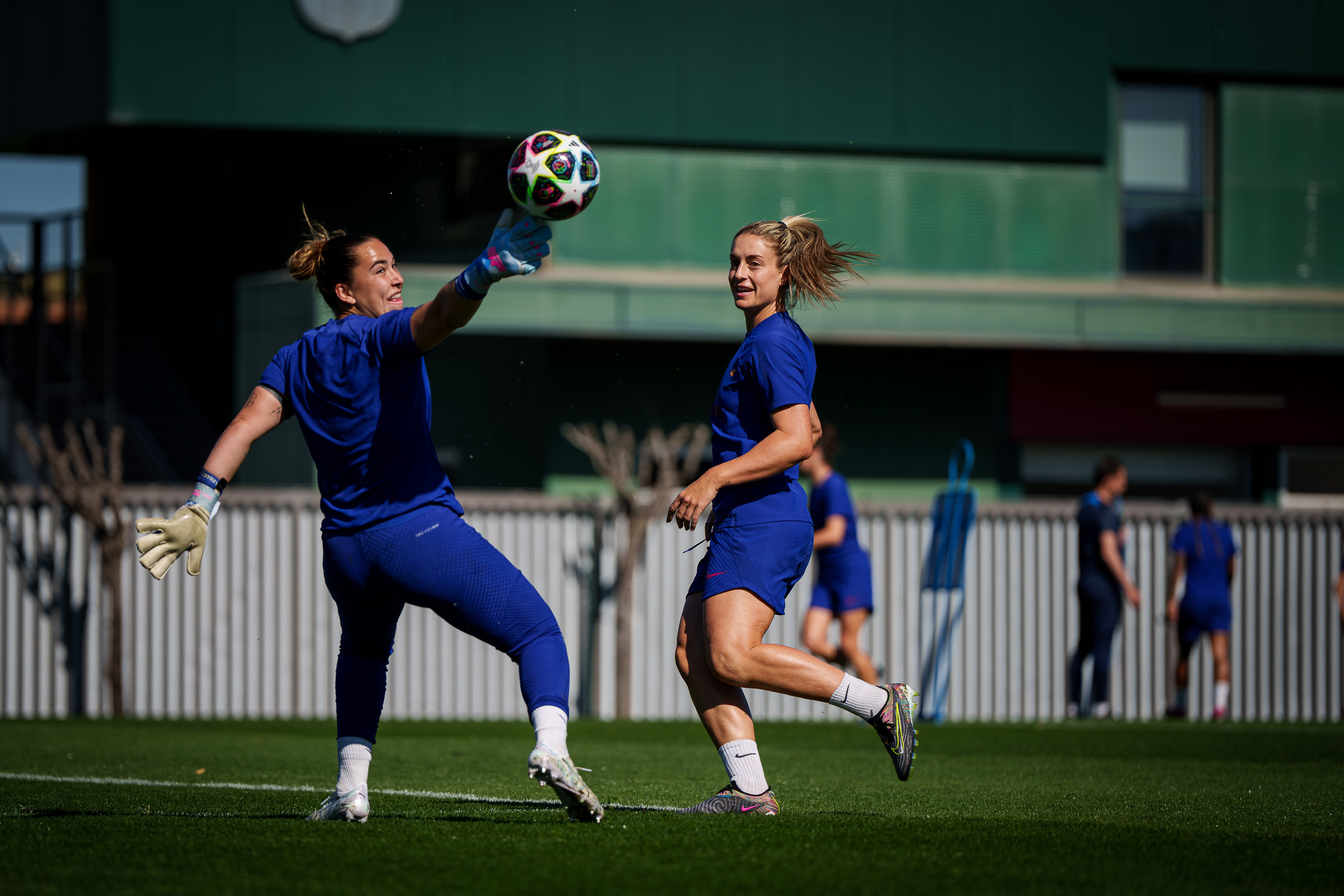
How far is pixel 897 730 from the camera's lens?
554cm

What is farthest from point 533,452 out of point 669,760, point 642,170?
point 669,760

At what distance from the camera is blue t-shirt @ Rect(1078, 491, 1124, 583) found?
580 inches

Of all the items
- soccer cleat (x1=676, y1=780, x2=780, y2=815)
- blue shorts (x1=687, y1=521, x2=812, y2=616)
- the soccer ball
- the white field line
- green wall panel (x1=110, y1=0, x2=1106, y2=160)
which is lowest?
the white field line

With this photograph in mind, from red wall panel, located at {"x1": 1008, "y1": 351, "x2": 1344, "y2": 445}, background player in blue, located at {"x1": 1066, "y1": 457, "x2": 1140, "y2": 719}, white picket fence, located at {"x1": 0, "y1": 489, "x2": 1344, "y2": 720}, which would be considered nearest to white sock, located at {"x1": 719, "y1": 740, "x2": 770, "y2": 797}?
background player in blue, located at {"x1": 1066, "y1": 457, "x2": 1140, "y2": 719}

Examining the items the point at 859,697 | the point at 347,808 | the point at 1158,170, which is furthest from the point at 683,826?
the point at 1158,170

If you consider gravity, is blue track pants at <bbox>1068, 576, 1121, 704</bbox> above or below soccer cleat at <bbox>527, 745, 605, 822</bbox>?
below

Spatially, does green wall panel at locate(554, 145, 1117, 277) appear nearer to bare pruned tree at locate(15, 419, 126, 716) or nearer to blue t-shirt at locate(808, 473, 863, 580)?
bare pruned tree at locate(15, 419, 126, 716)

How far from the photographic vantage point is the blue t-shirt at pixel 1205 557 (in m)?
15.3

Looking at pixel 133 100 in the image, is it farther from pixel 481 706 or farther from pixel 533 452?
pixel 481 706

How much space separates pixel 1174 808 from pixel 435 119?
631 inches

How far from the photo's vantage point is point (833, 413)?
71.8ft

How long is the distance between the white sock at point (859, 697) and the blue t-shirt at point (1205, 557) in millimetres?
10545

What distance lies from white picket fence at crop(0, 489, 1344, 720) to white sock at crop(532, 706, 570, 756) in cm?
1035

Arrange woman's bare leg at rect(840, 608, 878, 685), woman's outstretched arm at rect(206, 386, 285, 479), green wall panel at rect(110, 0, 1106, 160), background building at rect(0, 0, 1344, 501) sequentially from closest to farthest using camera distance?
woman's outstretched arm at rect(206, 386, 285, 479) < woman's bare leg at rect(840, 608, 878, 685) < green wall panel at rect(110, 0, 1106, 160) < background building at rect(0, 0, 1344, 501)
